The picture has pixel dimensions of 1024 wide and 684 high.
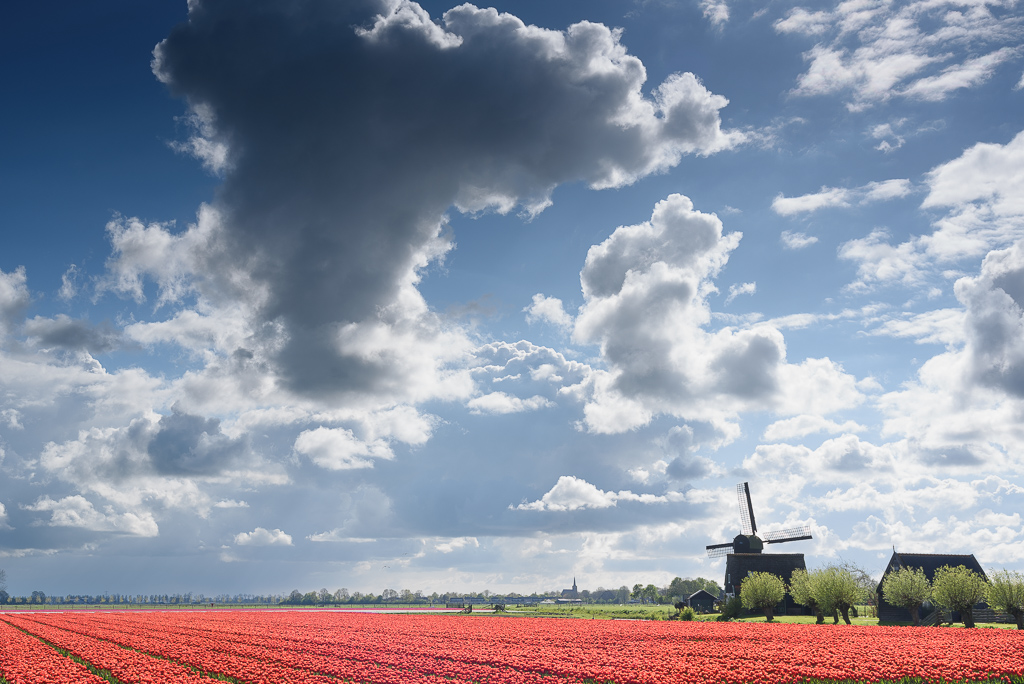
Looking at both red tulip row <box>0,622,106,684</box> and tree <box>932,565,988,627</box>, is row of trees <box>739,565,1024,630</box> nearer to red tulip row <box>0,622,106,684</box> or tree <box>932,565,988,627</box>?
tree <box>932,565,988,627</box>

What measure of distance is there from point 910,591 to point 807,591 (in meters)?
10.5

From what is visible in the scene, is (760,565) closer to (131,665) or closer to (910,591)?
(910,591)

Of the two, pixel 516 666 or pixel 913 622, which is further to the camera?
pixel 913 622

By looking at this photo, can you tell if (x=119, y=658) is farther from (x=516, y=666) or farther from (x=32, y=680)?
(x=516, y=666)

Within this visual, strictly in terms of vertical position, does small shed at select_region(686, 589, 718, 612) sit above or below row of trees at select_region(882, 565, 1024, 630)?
below

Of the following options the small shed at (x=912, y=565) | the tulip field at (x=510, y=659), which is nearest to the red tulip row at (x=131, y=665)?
the tulip field at (x=510, y=659)

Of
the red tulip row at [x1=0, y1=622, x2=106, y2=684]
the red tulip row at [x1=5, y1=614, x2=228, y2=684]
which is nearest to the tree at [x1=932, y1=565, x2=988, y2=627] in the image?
the red tulip row at [x1=5, y1=614, x2=228, y2=684]

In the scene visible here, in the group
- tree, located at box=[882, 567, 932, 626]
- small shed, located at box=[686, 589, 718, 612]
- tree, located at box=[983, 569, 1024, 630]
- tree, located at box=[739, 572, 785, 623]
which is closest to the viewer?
tree, located at box=[983, 569, 1024, 630]

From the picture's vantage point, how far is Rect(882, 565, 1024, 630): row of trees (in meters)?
52.8

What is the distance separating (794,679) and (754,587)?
61497 millimetres

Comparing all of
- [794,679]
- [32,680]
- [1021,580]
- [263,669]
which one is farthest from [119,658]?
[1021,580]

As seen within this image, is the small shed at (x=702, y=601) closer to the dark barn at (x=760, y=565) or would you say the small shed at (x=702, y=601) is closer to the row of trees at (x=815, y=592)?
the dark barn at (x=760, y=565)

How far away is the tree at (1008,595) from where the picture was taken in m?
52.2

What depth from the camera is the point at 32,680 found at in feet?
70.7
